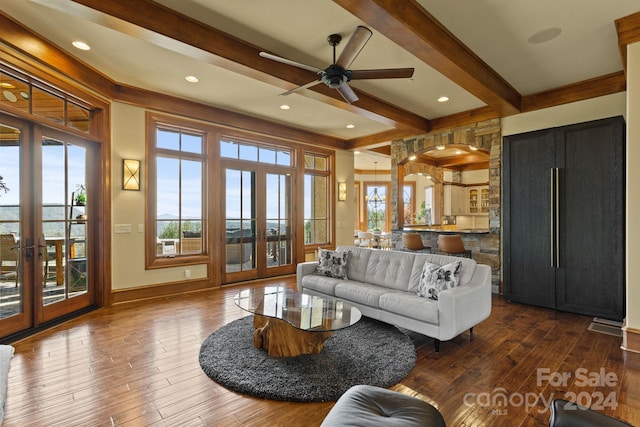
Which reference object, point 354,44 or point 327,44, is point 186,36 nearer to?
point 327,44

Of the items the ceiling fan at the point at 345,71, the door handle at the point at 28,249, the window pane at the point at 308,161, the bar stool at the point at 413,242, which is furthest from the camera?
the window pane at the point at 308,161

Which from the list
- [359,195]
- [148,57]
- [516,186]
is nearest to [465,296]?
[516,186]

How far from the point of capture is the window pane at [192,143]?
5473 millimetres

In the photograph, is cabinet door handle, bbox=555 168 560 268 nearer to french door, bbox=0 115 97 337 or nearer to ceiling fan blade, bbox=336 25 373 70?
ceiling fan blade, bbox=336 25 373 70

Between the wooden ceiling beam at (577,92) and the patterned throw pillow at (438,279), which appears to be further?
the wooden ceiling beam at (577,92)

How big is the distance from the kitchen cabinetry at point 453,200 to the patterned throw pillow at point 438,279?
7575mm

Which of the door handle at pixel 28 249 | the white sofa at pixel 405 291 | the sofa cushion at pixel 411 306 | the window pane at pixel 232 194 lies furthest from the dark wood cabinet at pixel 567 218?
the door handle at pixel 28 249

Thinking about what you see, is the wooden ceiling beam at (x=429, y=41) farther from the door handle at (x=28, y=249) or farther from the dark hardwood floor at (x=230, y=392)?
the door handle at (x=28, y=249)

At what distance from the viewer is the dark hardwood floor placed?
215 centimetres

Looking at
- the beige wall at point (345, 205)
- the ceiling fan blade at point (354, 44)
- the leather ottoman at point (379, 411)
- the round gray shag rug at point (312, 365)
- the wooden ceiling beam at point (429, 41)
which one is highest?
the wooden ceiling beam at point (429, 41)

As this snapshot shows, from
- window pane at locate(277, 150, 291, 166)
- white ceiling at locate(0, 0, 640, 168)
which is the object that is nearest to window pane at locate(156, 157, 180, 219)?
white ceiling at locate(0, 0, 640, 168)

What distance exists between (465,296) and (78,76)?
16.2 feet

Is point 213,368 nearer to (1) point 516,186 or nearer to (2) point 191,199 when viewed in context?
(2) point 191,199

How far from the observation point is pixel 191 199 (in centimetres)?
554
